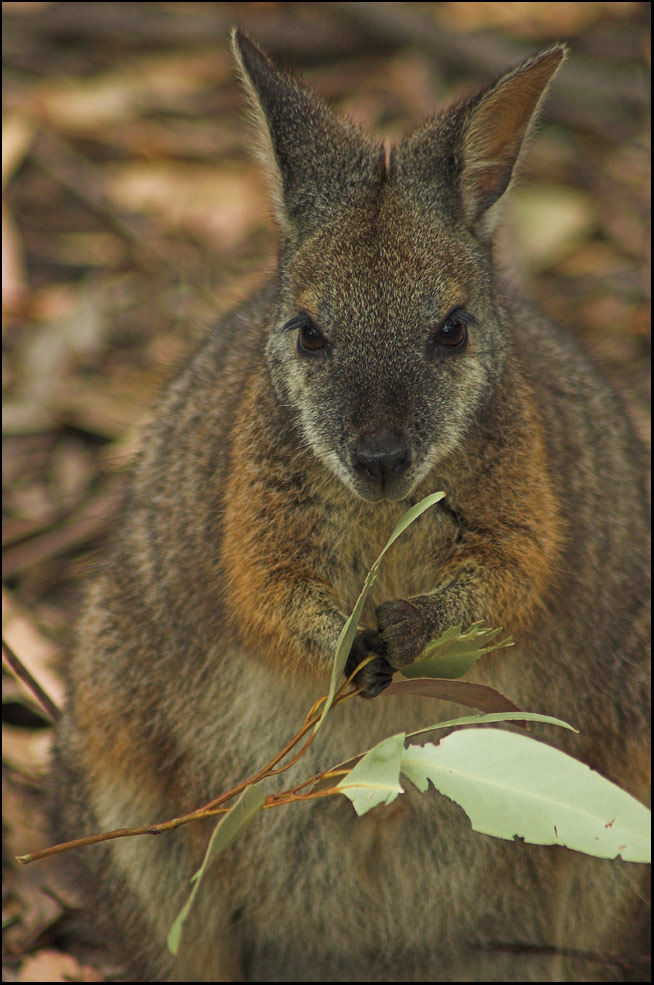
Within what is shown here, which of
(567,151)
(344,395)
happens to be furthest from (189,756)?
(567,151)

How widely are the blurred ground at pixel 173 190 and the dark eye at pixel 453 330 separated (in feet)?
7.54

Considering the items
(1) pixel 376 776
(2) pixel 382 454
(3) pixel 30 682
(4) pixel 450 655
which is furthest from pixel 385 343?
(3) pixel 30 682

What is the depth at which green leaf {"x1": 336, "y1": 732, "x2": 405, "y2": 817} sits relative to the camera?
98.0 inches

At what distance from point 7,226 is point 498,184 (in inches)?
148

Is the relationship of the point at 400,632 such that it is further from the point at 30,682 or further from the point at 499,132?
the point at 30,682

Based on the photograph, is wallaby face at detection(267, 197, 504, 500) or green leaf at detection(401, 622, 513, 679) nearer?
green leaf at detection(401, 622, 513, 679)

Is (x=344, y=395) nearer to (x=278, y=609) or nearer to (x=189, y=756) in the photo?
(x=278, y=609)

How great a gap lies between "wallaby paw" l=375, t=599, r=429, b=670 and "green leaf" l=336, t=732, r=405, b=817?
1.11 feet

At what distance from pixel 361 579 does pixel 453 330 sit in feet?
2.36

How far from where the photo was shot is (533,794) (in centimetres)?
247

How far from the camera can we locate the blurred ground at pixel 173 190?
5762 mm

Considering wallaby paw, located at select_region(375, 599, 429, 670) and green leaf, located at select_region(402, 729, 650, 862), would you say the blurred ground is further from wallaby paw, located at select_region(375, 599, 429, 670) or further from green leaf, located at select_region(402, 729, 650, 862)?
green leaf, located at select_region(402, 729, 650, 862)

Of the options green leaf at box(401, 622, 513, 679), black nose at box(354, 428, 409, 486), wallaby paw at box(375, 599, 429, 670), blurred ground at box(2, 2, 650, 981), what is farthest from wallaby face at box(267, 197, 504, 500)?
blurred ground at box(2, 2, 650, 981)

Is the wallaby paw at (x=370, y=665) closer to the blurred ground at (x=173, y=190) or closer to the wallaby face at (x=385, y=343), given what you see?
the wallaby face at (x=385, y=343)
